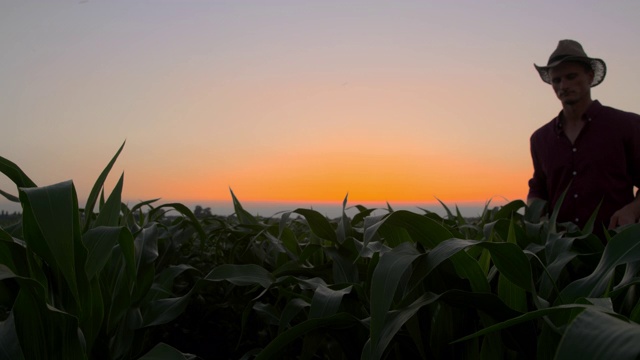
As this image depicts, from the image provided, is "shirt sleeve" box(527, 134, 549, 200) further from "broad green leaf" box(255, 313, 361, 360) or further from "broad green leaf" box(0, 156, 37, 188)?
"broad green leaf" box(0, 156, 37, 188)

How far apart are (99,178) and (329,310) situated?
55 centimetres

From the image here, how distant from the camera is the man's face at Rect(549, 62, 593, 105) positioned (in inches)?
121

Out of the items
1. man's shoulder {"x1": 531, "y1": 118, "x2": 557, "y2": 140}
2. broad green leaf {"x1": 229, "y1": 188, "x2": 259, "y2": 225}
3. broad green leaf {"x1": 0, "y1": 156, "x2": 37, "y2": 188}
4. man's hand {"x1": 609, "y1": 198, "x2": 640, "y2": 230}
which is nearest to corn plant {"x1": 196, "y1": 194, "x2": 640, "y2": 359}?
broad green leaf {"x1": 0, "y1": 156, "x2": 37, "y2": 188}

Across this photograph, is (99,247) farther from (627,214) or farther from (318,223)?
(627,214)

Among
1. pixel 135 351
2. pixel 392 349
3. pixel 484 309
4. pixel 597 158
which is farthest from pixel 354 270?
pixel 597 158

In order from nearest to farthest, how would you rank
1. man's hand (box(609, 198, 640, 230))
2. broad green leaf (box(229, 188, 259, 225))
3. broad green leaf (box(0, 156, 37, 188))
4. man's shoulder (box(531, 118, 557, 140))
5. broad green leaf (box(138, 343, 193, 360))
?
broad green leaf (box(138, 343, 193, 360)) < broad green leaf (box(0, 156, 37, 188)) < broad green leaf (box(229, 188, 259, 225)) < man's hand (box(609, 198, 640, 230)) < man's shoulder (box(531, 118, 557, 140))

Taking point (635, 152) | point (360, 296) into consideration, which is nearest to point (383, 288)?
point (360, 296)

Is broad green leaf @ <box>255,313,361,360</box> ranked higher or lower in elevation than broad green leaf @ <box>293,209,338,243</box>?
lower

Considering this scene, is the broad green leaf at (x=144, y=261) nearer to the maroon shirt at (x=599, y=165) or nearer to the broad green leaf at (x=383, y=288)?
the broad green leaf at (x=383, y=288)

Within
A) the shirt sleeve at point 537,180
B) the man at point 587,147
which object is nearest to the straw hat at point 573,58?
the man at point 587,147

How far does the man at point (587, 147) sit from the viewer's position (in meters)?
3.02

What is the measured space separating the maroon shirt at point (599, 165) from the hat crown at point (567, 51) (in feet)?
1.14

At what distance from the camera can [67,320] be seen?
0.78m

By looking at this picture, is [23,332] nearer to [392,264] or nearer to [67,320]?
[67,320]
